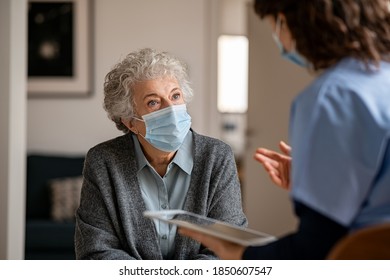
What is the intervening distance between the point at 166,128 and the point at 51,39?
231 cm

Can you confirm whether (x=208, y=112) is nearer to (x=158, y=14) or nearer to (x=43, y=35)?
(x=158, y=14)

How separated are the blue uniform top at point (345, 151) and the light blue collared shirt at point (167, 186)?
0.66 metres

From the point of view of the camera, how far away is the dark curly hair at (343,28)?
0.98 m

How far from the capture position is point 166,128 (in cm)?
161

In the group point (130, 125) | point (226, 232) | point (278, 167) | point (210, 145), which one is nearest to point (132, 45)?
point (130, 125)

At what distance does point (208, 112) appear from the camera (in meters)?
2.92

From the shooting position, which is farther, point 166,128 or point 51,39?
point 51,39

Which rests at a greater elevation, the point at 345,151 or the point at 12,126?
the point at 345,151

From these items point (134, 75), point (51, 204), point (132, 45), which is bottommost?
point (51, 204)

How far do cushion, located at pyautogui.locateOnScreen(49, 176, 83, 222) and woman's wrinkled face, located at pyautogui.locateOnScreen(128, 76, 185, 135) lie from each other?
71.2 inches

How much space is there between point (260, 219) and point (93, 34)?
165 cm

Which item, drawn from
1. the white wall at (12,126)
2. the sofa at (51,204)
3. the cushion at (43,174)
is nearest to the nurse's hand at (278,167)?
the white wall at (12,126)

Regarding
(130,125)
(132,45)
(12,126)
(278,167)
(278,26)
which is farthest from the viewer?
(12,126)

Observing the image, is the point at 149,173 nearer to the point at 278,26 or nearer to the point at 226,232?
the point at 226,232
